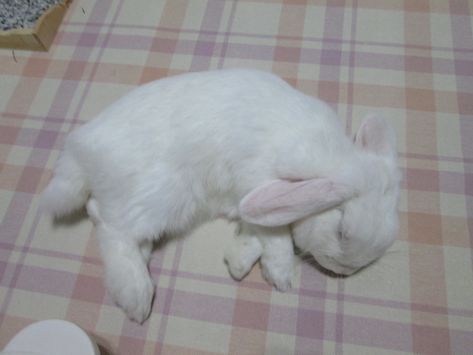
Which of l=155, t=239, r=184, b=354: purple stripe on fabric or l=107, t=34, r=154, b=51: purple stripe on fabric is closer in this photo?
l=155, t=239, r=184, b=354: purple stripe on fabric

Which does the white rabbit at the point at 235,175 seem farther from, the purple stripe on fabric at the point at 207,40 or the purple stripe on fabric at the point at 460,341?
the purple stripe on fabric at the point at 207,40

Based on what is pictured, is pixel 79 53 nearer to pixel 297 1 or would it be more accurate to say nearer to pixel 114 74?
pixel 114 74

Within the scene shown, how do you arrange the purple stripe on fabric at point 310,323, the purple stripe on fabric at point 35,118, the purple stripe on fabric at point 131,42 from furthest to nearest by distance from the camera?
the purple stripe on fabric at point 131,42 → the purple stripe on fabric at point 35,118 → the purple stripe on fabric at point 310,323

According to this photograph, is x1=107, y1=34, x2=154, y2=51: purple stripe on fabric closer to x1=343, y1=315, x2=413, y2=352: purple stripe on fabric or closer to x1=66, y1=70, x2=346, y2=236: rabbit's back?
x1=66, y1=70, x2=346, y2=236: rabbit's back

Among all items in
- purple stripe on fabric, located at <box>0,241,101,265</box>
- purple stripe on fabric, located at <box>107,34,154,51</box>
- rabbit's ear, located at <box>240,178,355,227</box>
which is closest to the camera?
rabbit's ear, located at <box>240,178,355,227</box>

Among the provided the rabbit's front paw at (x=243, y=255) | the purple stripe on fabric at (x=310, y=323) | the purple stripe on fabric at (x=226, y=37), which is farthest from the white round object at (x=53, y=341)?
the purple stripe on fabric at (x=226, y=37)

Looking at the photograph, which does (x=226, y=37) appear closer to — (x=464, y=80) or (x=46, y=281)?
(x=464, y=80)

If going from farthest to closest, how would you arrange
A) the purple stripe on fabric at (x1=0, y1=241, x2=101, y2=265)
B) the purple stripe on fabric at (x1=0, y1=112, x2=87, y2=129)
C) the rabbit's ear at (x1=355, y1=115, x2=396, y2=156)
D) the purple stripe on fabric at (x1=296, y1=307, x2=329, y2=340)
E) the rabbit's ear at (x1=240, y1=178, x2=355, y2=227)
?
the purple stripe on fabric at (x1=0, y1=112, x2=87, y2=129), the purple stripe on fabric at (x1=0, y1=241, x2=101, y2=265), the purple stripe on fabric at (x1=296, y1=307, x2=329, y2=340), the rabbit's ear at (x1=355, y1=115, x2=396, y2=156), the rabbit's ear at (x1=240, y1=178, x2=355, y2=227)

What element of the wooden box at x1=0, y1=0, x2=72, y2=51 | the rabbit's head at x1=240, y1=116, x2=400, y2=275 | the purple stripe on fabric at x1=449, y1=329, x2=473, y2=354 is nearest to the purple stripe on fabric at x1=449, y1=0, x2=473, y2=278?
the purple stripe on fabric at x1=449, y1=329, x2=473, y2=354

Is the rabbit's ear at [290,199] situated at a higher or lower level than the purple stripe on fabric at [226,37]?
higher
